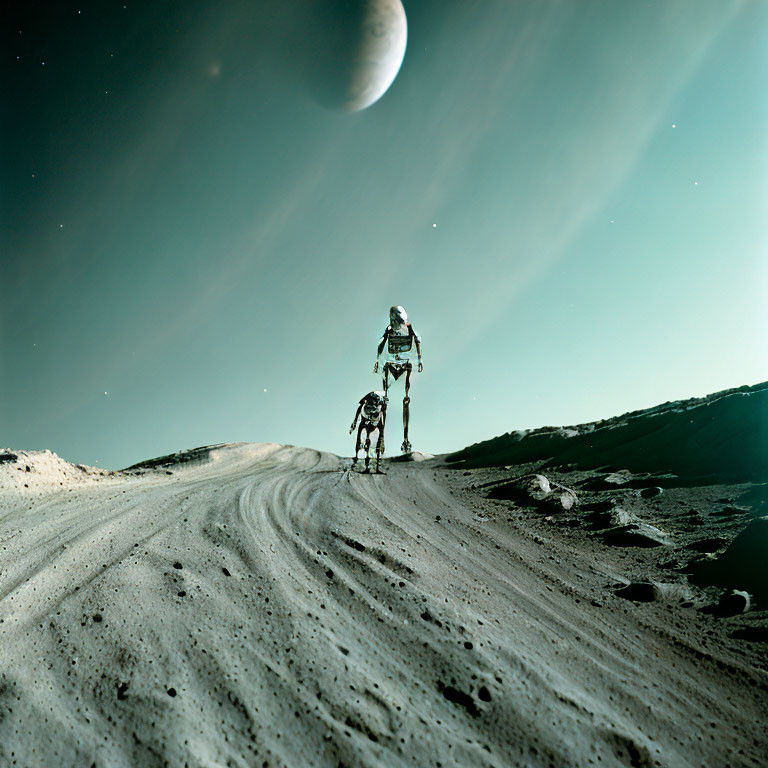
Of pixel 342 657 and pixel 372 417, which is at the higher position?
pixel 372 417

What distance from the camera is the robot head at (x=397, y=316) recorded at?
9.80 metres

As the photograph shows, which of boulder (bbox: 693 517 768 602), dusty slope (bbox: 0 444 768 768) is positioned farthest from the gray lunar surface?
boulder (bbox: 693 517 768 602)

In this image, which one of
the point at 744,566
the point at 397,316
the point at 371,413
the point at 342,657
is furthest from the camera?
the point at 371,413

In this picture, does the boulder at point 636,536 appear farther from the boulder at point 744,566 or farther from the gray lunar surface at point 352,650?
the boulder at point 744,566

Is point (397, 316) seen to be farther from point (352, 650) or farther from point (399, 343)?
point (352, 650)

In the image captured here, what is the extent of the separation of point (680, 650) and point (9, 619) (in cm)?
595

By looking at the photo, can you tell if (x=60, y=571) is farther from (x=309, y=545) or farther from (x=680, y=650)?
(x=680, y=650)

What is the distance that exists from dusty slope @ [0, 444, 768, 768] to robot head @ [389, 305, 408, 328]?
5233 mm

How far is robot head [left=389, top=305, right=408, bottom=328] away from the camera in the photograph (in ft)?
32.1

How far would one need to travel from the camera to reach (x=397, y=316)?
980 centimetres

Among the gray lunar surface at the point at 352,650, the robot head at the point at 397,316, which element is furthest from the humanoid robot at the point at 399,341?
the gray lunar surface at the point at 352,650

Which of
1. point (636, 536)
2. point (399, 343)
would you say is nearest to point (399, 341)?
point (399, 343)

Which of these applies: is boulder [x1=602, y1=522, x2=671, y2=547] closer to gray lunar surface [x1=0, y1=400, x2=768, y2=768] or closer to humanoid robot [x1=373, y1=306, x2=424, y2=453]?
gray lunar surface [x1=0, y1=400, x2=768, y2=768]

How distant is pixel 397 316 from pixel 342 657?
24.4 ft
